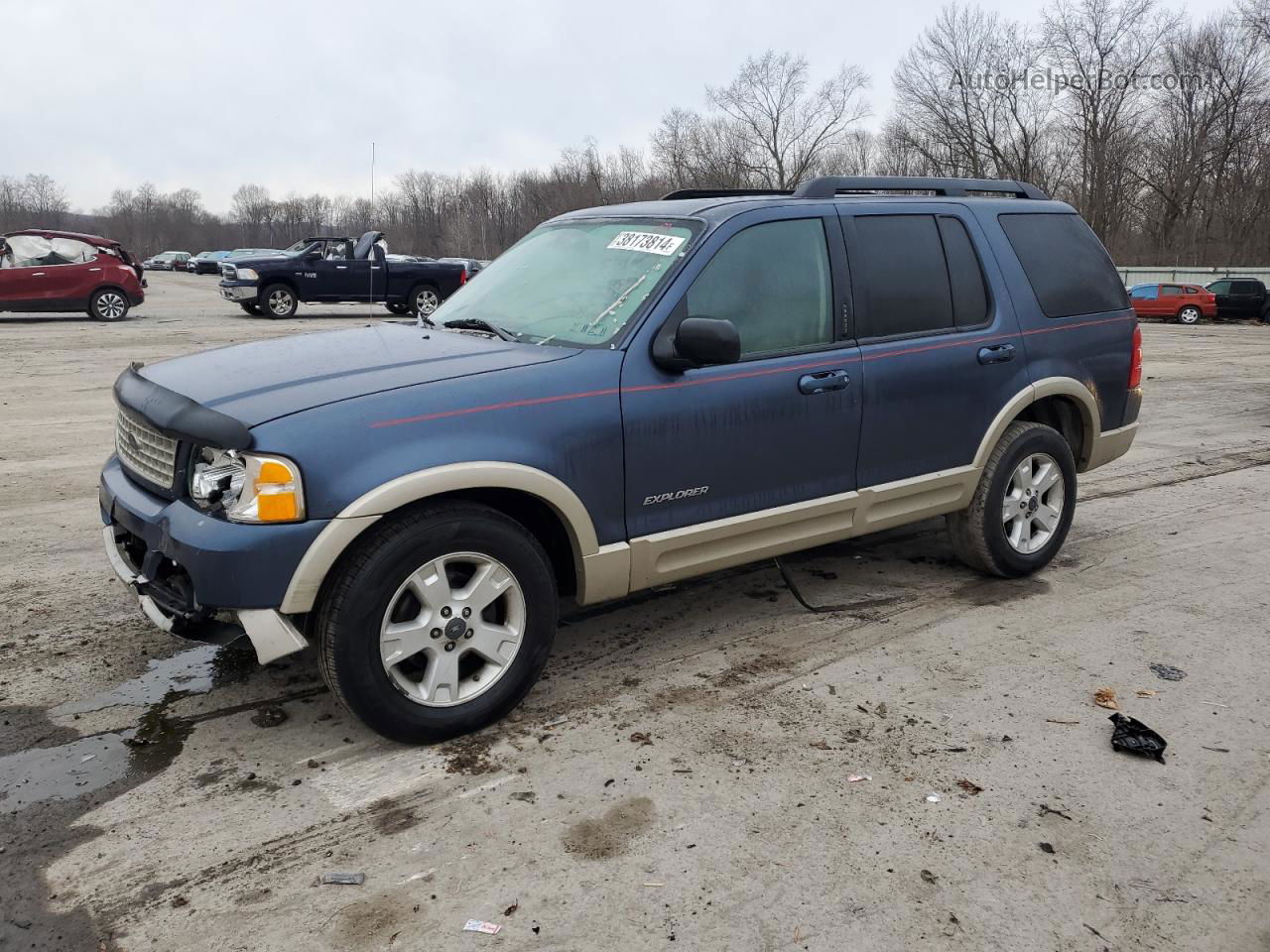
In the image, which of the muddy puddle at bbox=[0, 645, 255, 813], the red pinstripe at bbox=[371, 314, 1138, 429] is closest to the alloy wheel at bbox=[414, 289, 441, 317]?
the red pinstripe at bbox=[371, 314, 1138, 429]

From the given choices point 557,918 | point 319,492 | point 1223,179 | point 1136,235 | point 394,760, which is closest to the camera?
point 557,918

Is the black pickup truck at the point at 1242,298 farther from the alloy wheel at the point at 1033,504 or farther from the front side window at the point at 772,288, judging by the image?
the front side window at the point at 772,288

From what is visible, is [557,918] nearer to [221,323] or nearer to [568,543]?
[568,543]

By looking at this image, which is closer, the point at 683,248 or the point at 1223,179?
the point at 683,248

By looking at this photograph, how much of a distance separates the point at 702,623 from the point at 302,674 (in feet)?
5.87

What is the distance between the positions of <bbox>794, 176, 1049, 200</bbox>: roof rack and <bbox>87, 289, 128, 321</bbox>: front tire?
67.4ft

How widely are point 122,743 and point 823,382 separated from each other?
9.96 ft

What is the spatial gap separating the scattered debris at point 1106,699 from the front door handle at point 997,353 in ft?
5.50

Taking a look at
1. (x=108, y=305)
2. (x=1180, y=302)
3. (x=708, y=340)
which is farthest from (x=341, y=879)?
(x=1180, y=302)

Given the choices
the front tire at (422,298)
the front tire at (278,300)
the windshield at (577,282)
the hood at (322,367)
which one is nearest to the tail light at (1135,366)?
the windshield at (577,282)

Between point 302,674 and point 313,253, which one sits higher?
point 313,253

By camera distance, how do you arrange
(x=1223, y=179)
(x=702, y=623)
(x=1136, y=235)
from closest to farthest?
1. (x=702, y=623)
2. (x=1223, y=179)
3. (x=1136, y=235)

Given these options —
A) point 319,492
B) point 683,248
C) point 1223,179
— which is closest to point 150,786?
point 319,492

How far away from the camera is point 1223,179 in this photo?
5400 cm
